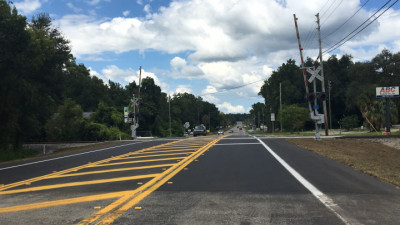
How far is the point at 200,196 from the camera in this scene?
641cm

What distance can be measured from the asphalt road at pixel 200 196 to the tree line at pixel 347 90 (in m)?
28.1

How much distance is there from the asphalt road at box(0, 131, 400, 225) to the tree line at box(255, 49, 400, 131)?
92.2 ft

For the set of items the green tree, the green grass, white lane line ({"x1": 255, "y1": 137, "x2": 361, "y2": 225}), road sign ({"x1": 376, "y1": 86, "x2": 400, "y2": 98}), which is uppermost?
road sign ({"x1": 376, "y1": 86, "x2": 400, "y2": 98})

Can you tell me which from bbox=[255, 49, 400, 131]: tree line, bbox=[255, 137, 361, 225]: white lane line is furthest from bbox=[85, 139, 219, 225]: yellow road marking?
bbox=[255, 49, 400, 131]: tree line

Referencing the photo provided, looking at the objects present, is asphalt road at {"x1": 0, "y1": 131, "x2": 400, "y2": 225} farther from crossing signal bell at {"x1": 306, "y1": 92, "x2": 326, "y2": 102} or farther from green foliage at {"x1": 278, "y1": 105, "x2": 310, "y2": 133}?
green foliage at {"x1": 278, "y1": 105, "x2": 310, "y2": 133}

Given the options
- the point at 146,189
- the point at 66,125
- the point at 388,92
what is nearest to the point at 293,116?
the point at 388,92

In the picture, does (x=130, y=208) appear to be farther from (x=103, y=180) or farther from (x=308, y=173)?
(x=308, y=173)

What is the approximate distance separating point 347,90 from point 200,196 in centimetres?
6844

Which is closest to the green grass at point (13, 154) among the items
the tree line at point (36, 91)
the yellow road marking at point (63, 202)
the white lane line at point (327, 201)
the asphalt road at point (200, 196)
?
the tree line at point (36, 91)

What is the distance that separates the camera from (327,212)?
17.0 feet

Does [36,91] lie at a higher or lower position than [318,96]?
higher

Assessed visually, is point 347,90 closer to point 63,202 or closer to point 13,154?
point 13,154

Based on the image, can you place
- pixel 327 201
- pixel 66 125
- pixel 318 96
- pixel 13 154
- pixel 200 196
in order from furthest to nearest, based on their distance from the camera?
pixel 66 125
pixel 13 154
pixel 318 96
pixel 200 196
pixel 327 201

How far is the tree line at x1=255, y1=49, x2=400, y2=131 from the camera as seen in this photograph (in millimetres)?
40656
